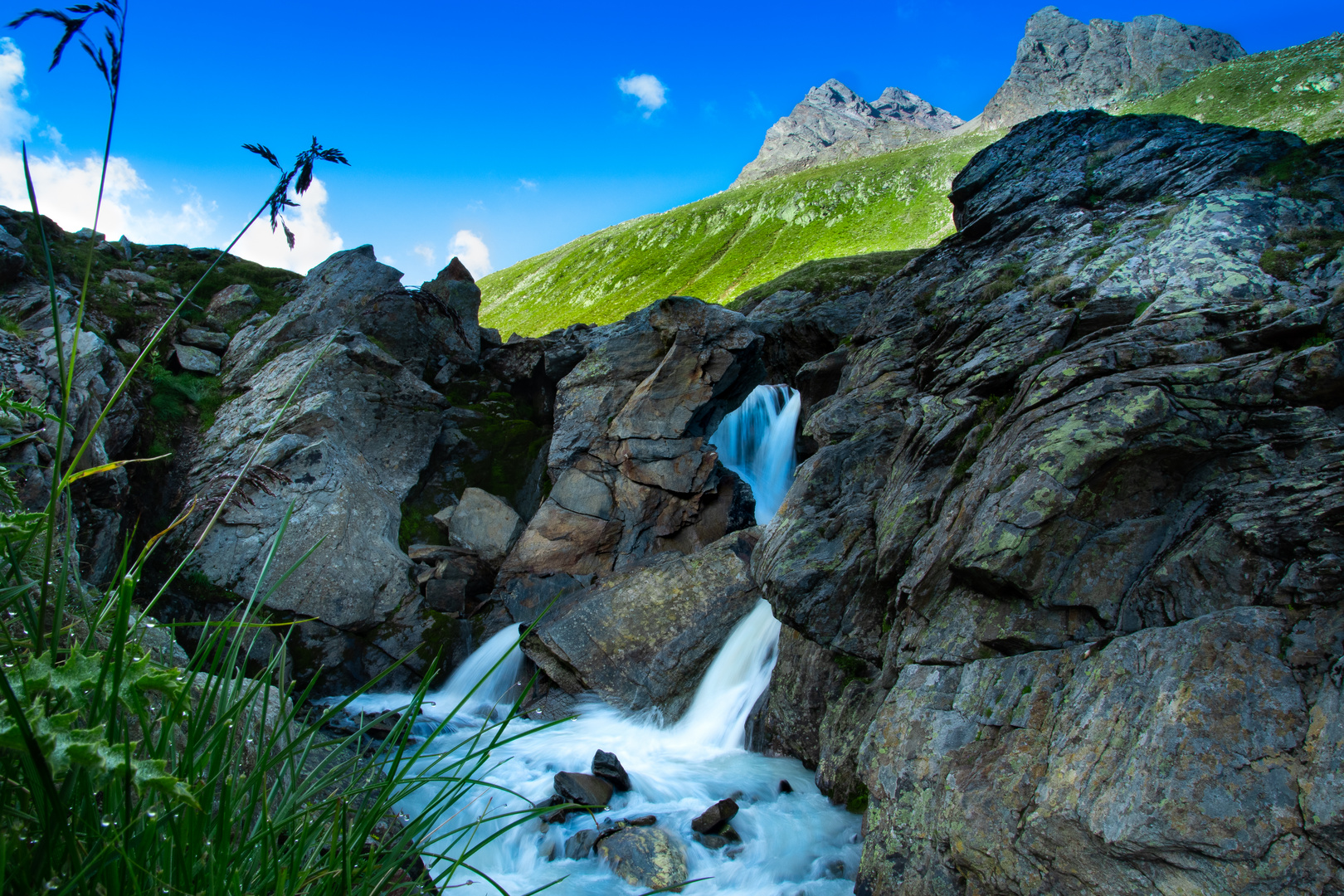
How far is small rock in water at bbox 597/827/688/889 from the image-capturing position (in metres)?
7.34

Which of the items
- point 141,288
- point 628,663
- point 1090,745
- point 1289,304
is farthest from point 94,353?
point 1289,304

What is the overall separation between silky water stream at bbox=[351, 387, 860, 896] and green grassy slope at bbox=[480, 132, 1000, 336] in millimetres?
75679

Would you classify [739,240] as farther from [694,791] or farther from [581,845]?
[581,845]

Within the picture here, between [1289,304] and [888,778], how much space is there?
24.2ft

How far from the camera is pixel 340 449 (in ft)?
58.9

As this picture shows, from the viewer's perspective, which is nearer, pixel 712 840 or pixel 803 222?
pixel 712 840

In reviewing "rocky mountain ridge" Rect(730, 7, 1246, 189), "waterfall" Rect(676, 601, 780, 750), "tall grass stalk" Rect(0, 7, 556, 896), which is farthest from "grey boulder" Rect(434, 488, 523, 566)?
"rocky mountain ridge" Rect(730, 7, 1246, 189)

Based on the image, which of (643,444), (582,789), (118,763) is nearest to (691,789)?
(582,789)

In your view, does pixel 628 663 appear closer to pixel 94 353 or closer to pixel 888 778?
pixel 888 778

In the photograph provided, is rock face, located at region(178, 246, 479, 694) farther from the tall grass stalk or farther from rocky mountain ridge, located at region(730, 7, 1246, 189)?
rocky mountain ridge, located at region(730, 7, 1246, 189)

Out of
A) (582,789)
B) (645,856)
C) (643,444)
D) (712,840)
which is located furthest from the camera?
(643,444)

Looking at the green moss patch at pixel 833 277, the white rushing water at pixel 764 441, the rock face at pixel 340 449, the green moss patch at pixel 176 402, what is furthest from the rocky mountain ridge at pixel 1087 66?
the green moss patch at pixel 176 402

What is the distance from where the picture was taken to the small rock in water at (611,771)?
954 centimetres

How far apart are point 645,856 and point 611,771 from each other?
2.12m
